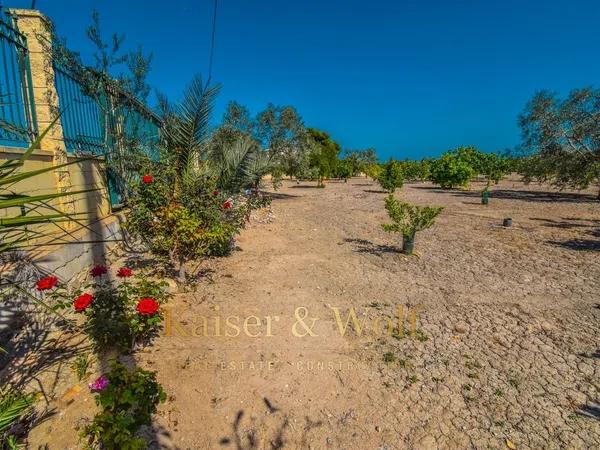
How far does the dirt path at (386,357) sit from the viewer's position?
7.97 feet

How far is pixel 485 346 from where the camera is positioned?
11.5ft

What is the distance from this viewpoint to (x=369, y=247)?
24.4ft

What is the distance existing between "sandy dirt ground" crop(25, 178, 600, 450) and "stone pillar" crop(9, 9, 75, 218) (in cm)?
287

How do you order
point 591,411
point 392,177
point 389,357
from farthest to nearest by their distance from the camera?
point 392,177, point 389,357, point 591,411

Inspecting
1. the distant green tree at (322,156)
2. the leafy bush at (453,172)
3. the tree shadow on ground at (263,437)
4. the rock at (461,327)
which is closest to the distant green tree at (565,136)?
the leafy bush at (453,172)

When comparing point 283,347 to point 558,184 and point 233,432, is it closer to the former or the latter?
point 233,432

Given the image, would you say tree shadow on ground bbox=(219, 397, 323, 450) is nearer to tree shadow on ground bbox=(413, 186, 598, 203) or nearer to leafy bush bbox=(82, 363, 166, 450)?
leafy bush bbox=(82, 363, 166, 450)

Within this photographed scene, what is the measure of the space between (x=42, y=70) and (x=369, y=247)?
6.54 meters

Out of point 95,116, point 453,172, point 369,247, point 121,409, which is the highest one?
point 95,116

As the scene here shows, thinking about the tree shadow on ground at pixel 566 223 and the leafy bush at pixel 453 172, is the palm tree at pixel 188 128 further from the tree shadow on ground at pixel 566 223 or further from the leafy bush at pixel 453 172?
the leafy bush at pixel 453 172

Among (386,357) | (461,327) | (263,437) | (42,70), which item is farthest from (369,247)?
(42,70)

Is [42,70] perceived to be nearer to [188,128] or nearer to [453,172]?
[188,128]

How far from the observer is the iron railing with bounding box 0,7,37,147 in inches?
143

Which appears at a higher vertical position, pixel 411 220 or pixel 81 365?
pixel 411 220
